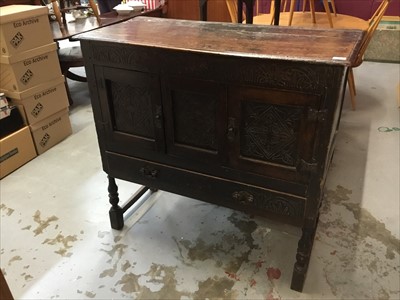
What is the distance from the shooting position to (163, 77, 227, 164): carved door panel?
1297 millimetres

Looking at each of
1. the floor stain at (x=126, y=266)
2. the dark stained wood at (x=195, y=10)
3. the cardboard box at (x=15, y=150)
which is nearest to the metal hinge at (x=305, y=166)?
the floor stain at (x=126, y=266)

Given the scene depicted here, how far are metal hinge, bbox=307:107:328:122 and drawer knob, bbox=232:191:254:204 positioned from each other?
16.3 inches

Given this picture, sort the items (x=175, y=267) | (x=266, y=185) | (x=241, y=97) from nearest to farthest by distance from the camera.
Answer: (x=241, y=97) < (x=266, y=185) < (x=175, y=267)

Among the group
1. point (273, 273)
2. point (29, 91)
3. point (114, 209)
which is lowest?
point (273, 273)

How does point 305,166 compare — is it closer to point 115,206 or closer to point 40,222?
point 115,206

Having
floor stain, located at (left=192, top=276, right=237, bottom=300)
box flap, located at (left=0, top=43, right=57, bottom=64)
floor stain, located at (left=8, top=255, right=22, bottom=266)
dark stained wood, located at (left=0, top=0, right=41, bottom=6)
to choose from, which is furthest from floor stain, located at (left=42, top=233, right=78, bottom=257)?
dark stained wood, located at (left=0, top=0, right=41, bottom=6)

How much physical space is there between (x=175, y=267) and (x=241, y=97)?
0.86 metres

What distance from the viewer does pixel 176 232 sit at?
185cm

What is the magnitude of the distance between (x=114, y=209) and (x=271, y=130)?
961 mm

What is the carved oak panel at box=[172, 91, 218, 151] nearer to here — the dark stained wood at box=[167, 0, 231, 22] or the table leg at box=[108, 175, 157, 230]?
the table leg at box=[108, 175, 157, 230]

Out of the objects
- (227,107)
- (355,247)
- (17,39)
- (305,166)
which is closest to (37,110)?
(17,39)

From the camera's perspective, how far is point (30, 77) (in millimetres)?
2387

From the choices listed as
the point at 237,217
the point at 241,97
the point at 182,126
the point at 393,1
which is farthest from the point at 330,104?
the point at 393,1

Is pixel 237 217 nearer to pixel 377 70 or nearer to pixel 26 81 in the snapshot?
pixel 26 81
